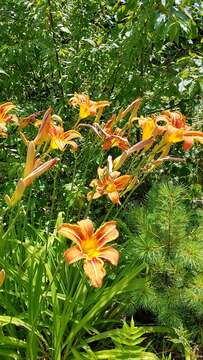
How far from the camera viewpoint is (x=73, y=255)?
5.21 ft

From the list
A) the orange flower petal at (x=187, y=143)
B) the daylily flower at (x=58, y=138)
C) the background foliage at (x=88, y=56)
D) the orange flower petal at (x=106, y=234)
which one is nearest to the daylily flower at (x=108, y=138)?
the daylily flower at (x=58, y=138)

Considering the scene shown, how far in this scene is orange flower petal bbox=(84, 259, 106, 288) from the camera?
60.3 inches

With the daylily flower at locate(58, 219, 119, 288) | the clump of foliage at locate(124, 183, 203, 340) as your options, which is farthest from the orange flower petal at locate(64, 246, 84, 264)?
the clump of foliage at locate(124, 183, 203, 340)

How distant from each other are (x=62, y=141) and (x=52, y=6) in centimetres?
125

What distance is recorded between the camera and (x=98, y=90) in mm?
3090

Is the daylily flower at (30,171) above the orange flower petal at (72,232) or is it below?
above

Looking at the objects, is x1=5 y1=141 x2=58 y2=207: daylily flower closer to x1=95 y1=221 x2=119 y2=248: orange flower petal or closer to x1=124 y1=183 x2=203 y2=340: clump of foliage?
x1=95 y1=221 x2=119 y2=248: orange flower petal

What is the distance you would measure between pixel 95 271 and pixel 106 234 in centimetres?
19

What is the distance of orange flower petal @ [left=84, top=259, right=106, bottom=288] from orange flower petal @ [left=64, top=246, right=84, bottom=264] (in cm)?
4

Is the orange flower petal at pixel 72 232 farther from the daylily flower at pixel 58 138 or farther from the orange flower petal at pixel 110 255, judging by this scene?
the daylily flower at pixel 58 138

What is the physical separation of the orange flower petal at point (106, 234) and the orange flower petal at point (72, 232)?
0.06m

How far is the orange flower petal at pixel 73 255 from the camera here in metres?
1.57

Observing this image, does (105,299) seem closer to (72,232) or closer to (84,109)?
(72,232)

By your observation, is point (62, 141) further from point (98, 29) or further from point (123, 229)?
point (98, 29)
